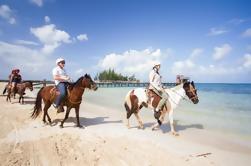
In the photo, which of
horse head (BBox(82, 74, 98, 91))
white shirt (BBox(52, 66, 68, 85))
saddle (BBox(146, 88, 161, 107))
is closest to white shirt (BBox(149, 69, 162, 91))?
saddle (BBox(146, 88, 161, 107))

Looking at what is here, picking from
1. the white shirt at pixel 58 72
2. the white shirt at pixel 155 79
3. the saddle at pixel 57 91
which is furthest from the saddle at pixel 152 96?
the white shirt at pixel 58 72

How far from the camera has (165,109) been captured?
8094 mm

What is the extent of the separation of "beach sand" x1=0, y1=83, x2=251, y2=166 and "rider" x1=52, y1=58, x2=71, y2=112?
43.7 inches

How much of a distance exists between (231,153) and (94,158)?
3.94 meters

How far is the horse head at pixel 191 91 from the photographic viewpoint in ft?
25.9

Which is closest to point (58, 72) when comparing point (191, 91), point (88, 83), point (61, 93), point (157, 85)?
point (61, 93)

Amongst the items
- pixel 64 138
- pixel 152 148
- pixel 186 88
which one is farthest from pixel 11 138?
pixel 186 88

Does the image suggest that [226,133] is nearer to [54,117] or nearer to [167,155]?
[167,155]

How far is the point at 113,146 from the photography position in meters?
6.16

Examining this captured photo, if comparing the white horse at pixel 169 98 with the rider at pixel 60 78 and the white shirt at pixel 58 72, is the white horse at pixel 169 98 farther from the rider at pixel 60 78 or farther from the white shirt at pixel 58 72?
the white shirt at pixel 58 72

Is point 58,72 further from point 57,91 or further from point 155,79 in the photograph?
point 155,79

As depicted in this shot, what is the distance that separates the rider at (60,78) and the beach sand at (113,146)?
1.11 metres

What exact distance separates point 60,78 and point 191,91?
5.17 metres

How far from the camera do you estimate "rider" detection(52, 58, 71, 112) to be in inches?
325
